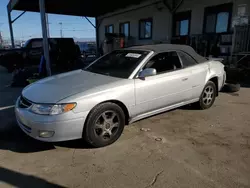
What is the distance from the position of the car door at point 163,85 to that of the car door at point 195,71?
0.12 metres

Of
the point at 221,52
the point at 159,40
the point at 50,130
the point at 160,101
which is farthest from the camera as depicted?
the point at 159,40

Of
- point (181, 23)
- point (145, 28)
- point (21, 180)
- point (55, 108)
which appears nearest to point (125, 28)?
point (145, 28)

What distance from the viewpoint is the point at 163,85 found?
3.68m

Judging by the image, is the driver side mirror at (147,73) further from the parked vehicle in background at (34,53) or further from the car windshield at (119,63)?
the parked vehicle in background at (34,53)

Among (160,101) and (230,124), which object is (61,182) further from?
(230,124)

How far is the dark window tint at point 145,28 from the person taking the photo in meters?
13.9

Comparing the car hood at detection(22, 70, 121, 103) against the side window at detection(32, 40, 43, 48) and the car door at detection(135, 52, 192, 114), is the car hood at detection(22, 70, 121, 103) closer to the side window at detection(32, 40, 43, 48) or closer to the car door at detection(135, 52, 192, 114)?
the car door at detection(135, 52, 192, 114)

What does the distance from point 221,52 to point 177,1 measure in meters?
3.99

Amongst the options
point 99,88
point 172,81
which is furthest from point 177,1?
point 99,88

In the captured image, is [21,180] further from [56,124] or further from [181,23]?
[181,23]

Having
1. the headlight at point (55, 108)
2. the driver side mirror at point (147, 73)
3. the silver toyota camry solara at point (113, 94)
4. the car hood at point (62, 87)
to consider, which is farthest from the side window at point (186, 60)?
the headlight at point (55, 108)

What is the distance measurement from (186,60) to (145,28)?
1094 centimetres

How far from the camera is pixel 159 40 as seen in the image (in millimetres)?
12992

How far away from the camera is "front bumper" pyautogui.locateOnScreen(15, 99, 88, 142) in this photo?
2.72 meters
